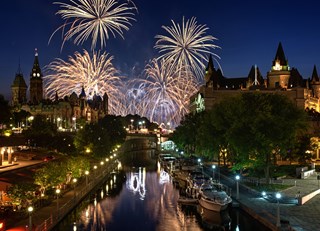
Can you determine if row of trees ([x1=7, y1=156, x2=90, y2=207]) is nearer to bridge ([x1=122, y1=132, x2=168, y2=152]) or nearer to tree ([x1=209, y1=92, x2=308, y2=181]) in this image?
tree ([x1=209, y1=92, x2=308, y2=181])

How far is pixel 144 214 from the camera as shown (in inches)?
1861

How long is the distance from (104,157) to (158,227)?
49899mm

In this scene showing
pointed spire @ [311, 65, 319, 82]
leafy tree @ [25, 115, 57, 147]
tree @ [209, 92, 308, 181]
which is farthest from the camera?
pointed spire @ [311, 65, 319, 82]

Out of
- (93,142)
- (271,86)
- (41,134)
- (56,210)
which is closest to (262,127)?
(56,210)

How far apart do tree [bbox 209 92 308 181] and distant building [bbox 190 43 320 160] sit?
71.7m

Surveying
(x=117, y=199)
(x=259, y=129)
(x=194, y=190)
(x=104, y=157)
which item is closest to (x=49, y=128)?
(x=104, y=157)

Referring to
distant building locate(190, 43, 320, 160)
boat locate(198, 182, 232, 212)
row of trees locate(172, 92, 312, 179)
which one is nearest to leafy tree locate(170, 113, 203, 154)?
distant building locate(190, 43, 320, 160)

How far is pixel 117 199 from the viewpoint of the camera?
56344mm

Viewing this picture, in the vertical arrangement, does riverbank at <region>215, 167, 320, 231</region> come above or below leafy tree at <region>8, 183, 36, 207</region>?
below

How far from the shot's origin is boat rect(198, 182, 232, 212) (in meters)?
42.6

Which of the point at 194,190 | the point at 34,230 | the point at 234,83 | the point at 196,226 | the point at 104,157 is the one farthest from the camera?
the point at 234,83

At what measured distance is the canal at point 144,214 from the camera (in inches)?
1590

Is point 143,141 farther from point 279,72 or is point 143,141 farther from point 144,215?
point 144,215

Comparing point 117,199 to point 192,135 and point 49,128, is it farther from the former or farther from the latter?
point 49,128
